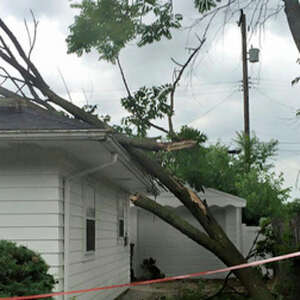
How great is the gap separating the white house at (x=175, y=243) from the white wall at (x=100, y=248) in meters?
2.79

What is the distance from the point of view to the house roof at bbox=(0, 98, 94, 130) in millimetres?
7004

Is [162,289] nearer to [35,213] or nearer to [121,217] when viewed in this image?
[121,217]

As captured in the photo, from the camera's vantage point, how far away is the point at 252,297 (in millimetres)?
8492

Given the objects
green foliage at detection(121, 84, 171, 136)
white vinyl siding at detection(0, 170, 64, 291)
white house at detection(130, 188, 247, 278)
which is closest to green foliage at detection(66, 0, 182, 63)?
green foliage at detection(121, 84, 171, 136)

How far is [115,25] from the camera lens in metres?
9.73

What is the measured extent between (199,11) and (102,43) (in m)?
3.08

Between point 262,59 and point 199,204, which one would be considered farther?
point 199,204

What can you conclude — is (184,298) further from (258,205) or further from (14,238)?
(258,205)

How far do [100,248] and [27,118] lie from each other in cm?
382

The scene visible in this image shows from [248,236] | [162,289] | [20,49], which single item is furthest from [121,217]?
[20,49]

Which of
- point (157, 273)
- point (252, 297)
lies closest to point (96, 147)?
point (252, 297)

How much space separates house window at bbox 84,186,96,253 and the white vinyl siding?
1.63 m

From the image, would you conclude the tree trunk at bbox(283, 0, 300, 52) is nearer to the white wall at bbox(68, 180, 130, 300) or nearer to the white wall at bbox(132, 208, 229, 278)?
the white wall at bbox(68, 180, 130, 300)

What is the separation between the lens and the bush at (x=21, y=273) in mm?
5137
